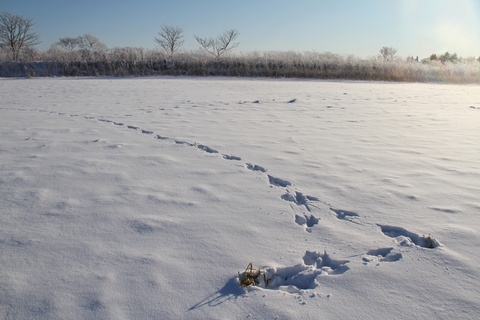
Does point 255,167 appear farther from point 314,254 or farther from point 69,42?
point 69,42

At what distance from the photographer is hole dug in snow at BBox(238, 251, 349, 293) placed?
1397mm

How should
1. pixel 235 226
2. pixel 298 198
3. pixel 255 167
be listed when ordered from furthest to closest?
1. pixel 255 167
2. pixel 298 198
3. pixel 235 226

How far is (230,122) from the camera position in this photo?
16.8ft

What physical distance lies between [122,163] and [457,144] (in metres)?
3.72

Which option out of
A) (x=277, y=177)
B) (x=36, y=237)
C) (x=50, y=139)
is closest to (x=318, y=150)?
(x=277, y=177)

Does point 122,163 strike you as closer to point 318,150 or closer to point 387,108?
point 318,150

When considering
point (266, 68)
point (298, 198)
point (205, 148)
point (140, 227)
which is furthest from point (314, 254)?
point (266, 68)

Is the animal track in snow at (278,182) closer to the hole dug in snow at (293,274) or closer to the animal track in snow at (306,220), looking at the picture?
the animal track in snow at (306,220)

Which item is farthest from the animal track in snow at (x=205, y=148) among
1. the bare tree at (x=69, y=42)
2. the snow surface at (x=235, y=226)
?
the bare tree at (x=69, y=42)

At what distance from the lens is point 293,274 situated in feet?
4.86

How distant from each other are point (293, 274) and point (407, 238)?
715 mm

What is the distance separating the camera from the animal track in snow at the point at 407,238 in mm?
1682

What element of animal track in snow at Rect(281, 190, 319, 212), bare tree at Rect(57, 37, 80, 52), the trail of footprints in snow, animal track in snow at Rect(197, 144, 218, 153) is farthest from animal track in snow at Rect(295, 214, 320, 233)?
bare tree at Rect(57, 37, 80, 52)

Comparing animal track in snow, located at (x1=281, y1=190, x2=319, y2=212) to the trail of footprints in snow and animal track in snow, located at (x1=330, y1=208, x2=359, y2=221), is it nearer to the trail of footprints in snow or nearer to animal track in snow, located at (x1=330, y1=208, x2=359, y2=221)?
Result: the trail of footprints in snow
